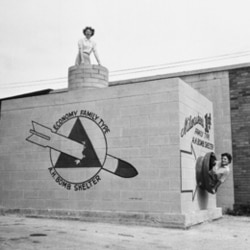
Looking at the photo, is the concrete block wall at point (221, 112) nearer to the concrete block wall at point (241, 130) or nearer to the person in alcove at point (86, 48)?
the concrete block wall at point (241, 130)

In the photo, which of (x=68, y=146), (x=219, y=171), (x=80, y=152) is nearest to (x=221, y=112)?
(x=219, y=171)

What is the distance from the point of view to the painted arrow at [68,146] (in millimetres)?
9297

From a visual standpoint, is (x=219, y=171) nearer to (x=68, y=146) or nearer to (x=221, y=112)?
(x=221, y=112)

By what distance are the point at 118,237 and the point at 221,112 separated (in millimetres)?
6655

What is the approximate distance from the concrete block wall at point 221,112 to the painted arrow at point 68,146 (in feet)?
13.1

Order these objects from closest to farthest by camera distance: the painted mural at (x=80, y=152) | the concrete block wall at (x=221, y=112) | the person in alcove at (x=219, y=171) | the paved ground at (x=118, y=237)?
the paved ground at (x=118, y=237) < the painted mural at (x=80, y=152) < the person in alcove at (x=219, y=171) < the concrete block wall at (x=221, y=112)

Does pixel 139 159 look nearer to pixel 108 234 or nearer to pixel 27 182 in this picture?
pixel 108 234

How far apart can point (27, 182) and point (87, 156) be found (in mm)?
2062

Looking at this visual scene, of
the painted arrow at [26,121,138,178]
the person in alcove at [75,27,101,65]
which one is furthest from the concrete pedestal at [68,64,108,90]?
the painted arrow at [26,121,138,178]

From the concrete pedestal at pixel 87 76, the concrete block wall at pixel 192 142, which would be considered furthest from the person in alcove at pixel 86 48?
the concrete block wall at pixel 192 142

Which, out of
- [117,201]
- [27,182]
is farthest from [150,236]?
[27,182]

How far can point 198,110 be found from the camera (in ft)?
33.8

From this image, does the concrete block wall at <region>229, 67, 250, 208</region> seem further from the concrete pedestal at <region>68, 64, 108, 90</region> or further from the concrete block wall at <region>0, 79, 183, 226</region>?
the concrete pedestal at <region>68, 64, 108, 90</region>

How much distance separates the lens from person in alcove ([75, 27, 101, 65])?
11.6 m
